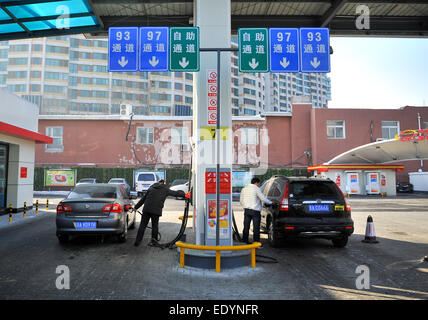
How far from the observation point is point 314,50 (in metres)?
8.61

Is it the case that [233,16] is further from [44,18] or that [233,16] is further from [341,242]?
[341,242]

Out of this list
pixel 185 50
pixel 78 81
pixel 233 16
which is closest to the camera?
pixel 185 50

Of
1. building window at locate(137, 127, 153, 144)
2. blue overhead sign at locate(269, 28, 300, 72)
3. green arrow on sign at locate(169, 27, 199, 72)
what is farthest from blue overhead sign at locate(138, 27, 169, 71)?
building window at locate(137, 127, 153, 144)

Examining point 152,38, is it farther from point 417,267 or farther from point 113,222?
point 417,267

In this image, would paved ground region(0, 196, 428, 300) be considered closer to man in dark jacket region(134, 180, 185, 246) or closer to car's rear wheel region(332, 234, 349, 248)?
car's rear wheel region(332, 234, 349, 248)

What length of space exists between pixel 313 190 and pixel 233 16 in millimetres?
7036

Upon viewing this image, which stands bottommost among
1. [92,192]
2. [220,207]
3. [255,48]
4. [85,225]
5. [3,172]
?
[85,225]

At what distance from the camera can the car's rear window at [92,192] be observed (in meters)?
8.81

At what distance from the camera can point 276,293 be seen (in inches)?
195

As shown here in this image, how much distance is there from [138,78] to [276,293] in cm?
7498

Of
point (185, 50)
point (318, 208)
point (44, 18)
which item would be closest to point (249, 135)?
point (44, 18)

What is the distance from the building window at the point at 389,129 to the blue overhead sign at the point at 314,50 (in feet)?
102

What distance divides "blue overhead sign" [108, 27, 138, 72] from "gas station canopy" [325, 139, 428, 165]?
22509 millimetres
